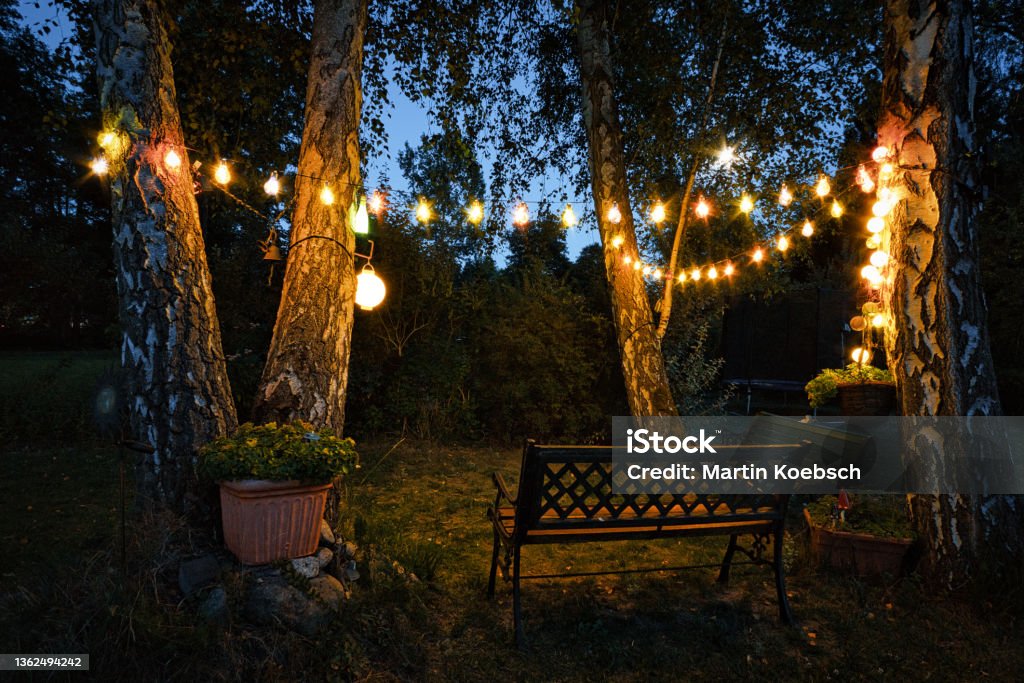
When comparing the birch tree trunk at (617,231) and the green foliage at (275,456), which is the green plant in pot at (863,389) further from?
the green foliage at (275,456)

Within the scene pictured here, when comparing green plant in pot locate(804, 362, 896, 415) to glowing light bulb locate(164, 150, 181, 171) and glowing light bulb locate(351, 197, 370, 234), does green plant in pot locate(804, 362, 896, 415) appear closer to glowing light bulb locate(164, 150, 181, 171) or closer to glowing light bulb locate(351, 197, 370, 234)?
glowing light bulb locate(351, 197, 370, 234)

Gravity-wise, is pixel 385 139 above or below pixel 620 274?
above

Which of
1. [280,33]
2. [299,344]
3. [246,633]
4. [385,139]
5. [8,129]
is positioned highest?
[8,129]

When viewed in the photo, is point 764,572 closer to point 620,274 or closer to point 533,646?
point 533,646

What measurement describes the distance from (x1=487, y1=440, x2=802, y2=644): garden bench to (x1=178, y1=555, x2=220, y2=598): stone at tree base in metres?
1.47

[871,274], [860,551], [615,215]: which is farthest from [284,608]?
Answer: [615,215]

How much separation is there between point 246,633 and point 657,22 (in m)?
8.43

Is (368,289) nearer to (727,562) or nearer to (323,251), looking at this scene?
(323,251)

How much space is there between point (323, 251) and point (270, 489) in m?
1.72

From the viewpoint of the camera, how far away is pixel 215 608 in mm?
2377

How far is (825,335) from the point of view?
35.7ft

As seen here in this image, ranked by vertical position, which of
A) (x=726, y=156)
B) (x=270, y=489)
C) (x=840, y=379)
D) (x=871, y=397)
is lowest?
(x=270, y=489)

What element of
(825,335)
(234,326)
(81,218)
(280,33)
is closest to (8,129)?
(81,218)

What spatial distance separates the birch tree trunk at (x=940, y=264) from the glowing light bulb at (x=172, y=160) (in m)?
4.70
